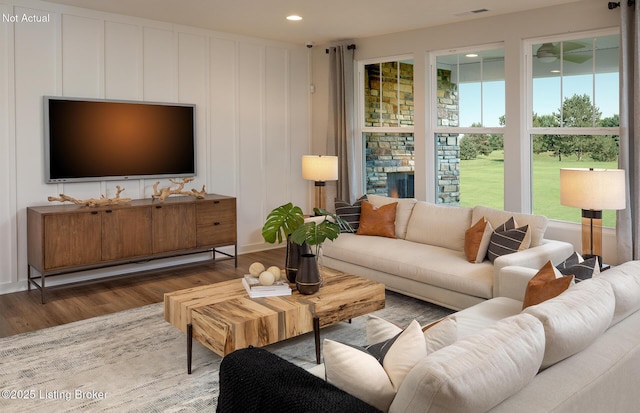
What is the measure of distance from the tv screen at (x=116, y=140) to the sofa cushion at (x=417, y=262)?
1.99 m

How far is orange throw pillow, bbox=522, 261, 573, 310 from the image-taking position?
8.27 ft

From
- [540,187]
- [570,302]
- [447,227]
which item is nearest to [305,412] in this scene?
[570,302]

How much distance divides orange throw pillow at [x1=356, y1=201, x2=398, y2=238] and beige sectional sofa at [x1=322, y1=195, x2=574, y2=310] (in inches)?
2.3

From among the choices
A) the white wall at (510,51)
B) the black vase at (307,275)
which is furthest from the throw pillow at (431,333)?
the white wall at (510,51)

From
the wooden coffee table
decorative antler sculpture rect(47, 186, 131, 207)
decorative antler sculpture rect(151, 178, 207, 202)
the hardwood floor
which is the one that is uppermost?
decorative antler sculpture rect(151, 178, 207, 202)

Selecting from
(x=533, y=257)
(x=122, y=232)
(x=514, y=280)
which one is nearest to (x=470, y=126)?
(x=533, y=257)

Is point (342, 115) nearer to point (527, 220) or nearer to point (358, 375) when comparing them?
point (527, 220)

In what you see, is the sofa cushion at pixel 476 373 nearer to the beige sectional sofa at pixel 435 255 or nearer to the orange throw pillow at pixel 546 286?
the orange throw pillow at pixel 546 286

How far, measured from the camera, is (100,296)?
4.76 m

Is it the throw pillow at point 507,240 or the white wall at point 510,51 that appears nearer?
the throw pillow at point 507,240

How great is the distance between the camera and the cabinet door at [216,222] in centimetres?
552

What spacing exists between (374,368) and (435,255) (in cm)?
292

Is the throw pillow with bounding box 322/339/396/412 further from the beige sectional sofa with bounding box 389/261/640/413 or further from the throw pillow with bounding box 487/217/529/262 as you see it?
the throw pillow with bounding box 487/217/529/262

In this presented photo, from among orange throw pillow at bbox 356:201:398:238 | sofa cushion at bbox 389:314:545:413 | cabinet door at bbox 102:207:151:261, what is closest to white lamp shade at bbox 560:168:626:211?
orange throw pillow at bbox 356:201:398:238
